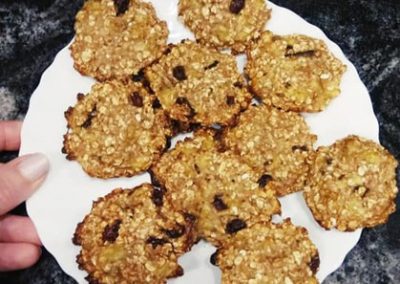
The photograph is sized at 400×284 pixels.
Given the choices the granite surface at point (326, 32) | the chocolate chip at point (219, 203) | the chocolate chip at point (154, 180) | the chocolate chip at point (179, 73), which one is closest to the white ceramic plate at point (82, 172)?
the chocolate chip at point (154, 180)

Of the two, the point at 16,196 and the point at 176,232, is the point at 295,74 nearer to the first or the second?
the point at 176,232

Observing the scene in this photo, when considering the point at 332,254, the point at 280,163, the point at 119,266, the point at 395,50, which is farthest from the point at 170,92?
the point at 395,50

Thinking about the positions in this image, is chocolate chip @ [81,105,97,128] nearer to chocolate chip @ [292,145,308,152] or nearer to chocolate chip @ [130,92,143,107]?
chocolate chip @ [130,92,143,107]

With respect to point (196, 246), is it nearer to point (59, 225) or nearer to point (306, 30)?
point (59, 225)

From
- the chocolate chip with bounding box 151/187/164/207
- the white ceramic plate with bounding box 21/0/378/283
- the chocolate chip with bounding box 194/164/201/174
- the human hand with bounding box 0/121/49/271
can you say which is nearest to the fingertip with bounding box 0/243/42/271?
the human hand with bounding box 0/121/49/271

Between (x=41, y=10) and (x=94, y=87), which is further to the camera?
(x=41, y=10)

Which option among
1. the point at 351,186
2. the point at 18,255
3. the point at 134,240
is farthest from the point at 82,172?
the point at 351,186
